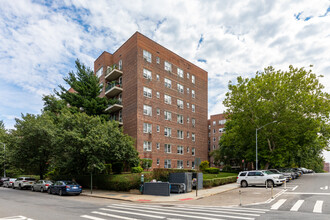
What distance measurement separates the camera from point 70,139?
25188 mm

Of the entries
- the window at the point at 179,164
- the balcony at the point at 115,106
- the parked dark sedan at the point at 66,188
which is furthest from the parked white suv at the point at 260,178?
the balcony at the point at 115,106

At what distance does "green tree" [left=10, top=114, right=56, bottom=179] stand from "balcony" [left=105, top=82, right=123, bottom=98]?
9658mm

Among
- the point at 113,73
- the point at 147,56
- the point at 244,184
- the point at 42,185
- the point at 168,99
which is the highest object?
the point at 147,56

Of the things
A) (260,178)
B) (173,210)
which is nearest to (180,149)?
(260,178)

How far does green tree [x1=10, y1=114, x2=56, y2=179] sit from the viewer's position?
32.0m

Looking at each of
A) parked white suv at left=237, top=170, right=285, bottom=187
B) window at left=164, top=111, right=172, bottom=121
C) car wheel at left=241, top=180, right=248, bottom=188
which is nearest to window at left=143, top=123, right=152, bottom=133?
window at left=164, top=111, right=172, bottom=121

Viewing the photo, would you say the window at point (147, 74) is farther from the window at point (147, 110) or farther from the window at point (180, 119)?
the window at point (180, 119)

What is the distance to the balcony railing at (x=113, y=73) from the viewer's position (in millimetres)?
37938

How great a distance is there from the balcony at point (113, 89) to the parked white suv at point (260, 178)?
2138 centimetres

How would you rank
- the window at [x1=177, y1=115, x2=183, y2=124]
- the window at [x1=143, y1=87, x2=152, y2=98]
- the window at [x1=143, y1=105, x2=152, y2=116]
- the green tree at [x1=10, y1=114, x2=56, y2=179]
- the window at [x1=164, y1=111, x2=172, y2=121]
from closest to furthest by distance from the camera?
the green tree at [x1=10, y1=114, x2=56, y2=179] → the window at [x1=143, y1=105, x2=152, y2=116] → the window at [x1=143, y1=87, x2=152, y2=98] → the window at [x1=164, y1=111, x2=172, y2=121] → the window at [x1=177, y1=115, x2=183, y2=124]

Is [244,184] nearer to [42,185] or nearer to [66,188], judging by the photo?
[66,188]

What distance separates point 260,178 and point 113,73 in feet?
83.8

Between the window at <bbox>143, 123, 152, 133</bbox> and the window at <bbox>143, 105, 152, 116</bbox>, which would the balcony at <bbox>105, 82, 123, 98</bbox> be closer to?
the window at <bbox>143, 105, 152, 116</bbox>

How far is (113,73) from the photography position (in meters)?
38.7
